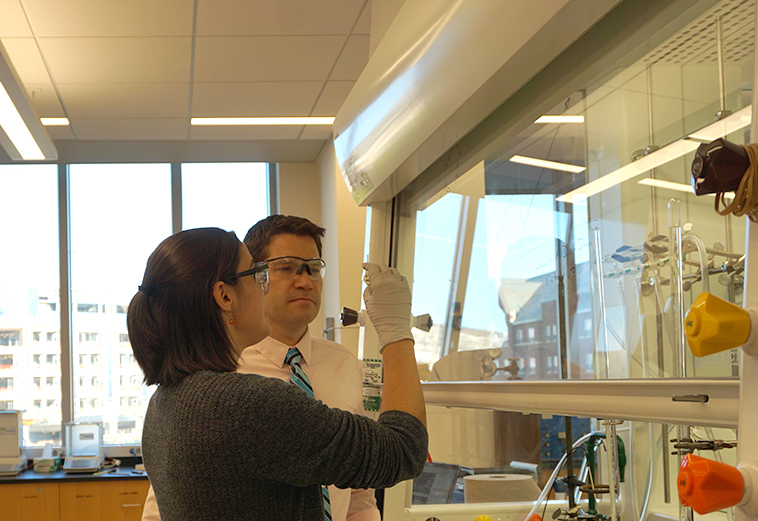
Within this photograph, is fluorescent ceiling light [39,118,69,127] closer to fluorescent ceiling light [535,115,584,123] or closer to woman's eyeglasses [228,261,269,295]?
woman's eyeglasses [228,261,269,295]

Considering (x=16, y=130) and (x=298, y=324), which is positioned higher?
(x=16, y=130)

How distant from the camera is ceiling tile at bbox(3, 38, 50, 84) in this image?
Answer: 318cm

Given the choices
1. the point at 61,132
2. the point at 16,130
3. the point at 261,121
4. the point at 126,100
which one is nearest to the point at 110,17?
the point at 16,130

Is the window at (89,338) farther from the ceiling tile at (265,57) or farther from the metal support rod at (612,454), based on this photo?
the metal support rod at (612,454)

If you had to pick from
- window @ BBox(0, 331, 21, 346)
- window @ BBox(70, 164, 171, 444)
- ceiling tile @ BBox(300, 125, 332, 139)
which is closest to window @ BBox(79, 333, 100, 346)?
window @ BBox(70, 164, 171, 444)

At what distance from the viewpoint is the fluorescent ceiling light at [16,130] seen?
290 centimetres

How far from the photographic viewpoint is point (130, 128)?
4.37 metres

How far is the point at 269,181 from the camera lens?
5.59 metres

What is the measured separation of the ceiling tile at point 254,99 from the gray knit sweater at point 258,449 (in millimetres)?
3049

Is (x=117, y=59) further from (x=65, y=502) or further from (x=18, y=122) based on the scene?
(x=65, y=502)

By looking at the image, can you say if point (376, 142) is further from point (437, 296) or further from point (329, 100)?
point (329, 100)

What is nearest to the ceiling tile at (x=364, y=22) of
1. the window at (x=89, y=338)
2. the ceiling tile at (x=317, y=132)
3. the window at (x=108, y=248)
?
the ceiling tile at (x=317, y=132)

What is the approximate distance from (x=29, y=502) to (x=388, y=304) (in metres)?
4.20

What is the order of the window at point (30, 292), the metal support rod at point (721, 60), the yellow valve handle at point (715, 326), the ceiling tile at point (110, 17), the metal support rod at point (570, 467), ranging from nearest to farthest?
the yellow valve handle at point (715, 326), the metal support rod at point (721, 60), the metal support rod at point (570, 467), the ceiling tile at point (110, 17), the window at point (30, 292)
